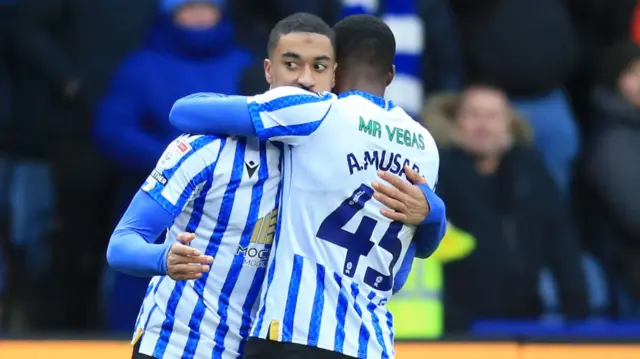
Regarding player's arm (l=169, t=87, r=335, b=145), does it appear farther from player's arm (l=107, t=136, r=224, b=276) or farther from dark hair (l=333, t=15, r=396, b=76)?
dark hair (l=333, t=15, r=396, b=76)

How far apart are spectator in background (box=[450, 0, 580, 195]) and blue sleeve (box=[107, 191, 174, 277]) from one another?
4.12 metres

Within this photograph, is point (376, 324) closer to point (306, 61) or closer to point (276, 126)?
point (276, 126)

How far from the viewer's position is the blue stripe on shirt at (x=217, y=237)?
385 cm

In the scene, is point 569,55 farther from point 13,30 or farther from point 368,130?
point 368,130

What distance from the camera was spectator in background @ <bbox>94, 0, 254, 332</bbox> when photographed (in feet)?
22.5

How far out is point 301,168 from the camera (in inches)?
150

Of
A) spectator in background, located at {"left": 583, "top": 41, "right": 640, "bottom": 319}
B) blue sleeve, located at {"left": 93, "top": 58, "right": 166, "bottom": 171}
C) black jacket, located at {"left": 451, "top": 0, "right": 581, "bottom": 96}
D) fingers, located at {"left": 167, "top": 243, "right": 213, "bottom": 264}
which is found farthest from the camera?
black jacket, located at {"left": 451, "top": 0, "right": 581, "bottom": 96}

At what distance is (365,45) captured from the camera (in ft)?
12.9

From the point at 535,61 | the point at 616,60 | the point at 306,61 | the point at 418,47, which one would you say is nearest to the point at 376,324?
the point at 306,61

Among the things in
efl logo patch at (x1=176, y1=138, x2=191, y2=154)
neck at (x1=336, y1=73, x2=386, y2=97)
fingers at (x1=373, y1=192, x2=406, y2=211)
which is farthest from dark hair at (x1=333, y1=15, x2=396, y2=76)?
efl logo patch at (x1=176, y1=138, x2=191, y2=154)

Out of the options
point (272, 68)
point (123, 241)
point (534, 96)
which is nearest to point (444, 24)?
point (534, 96)

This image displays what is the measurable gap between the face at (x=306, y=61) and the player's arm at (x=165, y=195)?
28 cm

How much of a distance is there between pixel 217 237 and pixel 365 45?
67 centimetres

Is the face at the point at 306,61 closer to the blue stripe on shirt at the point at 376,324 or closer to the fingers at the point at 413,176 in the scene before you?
the fingers at the point at 413,176
